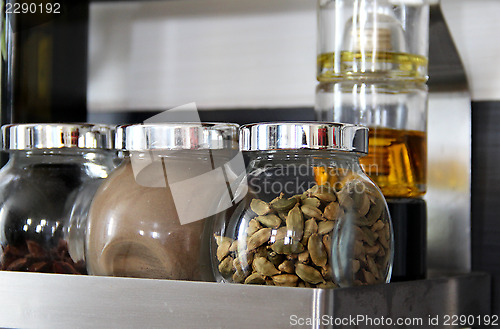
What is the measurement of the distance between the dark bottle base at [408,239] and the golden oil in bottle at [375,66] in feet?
0.39

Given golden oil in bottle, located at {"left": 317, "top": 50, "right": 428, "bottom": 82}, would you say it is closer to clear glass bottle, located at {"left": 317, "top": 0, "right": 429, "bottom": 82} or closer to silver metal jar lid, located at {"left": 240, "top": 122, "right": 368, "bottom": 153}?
clear glass bottle, located at {"left": 317, "top": 0, "right": 429, "bottom": 82}

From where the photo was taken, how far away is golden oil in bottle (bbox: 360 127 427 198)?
0.62m

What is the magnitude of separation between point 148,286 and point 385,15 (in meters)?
0.34

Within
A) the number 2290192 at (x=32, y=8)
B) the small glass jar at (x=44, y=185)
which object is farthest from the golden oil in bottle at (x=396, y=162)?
the number 2290192 at (x=32, y=8)

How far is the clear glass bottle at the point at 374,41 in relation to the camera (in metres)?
0.64

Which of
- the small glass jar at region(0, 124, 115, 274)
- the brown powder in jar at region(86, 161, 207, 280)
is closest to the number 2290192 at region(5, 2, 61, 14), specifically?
the small glass jar at region(0, 124, 115, 274)

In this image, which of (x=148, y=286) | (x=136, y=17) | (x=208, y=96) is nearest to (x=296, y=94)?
(x=208, y=96)

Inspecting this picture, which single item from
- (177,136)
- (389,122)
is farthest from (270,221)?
(389,122)

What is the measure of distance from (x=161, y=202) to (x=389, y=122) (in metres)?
0.24

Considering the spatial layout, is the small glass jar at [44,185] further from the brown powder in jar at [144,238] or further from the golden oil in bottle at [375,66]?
the golden oil in bottle at [375,66]

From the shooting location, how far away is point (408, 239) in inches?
24.5

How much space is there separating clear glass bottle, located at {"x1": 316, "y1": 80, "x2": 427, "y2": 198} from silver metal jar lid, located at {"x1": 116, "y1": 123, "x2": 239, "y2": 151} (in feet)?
0.47

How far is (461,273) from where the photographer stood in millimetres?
700

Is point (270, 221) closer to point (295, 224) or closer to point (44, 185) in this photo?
point (295, 224)
